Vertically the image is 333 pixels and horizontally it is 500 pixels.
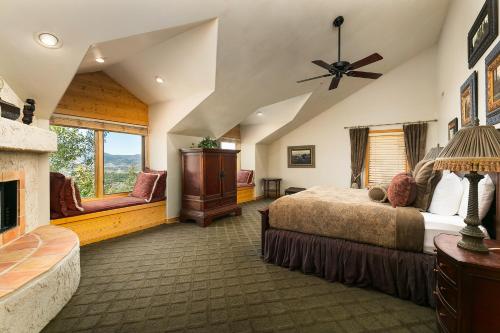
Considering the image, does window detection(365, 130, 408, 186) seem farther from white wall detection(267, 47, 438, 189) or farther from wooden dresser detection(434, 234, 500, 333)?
wooden dresser detection(434, 234, 500, 333)

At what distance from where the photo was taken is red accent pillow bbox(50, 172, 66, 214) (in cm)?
296

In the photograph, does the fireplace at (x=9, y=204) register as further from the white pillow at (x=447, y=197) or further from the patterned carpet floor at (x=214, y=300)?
the white pillow at (x=447, y=197)

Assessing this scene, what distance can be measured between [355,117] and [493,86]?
430 centimetres

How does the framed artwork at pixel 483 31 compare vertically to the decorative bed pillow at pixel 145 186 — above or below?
above

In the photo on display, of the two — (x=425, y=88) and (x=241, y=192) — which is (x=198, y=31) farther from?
(x=425, y=88)

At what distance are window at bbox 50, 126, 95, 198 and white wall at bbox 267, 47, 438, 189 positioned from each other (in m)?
5.07

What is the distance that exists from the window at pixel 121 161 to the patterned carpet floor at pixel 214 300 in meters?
1.58

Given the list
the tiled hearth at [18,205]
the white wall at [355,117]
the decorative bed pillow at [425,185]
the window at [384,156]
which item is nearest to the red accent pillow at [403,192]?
the decorative bed pillow at [425,185]

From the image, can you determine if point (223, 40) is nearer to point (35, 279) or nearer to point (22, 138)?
point (22, 138)

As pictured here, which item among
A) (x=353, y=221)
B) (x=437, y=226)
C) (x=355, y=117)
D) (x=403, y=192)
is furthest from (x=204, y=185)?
(x=355, y=117)

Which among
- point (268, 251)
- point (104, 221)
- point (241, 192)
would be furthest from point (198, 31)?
point (241, 192)

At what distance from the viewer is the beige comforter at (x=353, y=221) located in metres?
1.99

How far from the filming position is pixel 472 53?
101 inches

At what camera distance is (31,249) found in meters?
2.00
